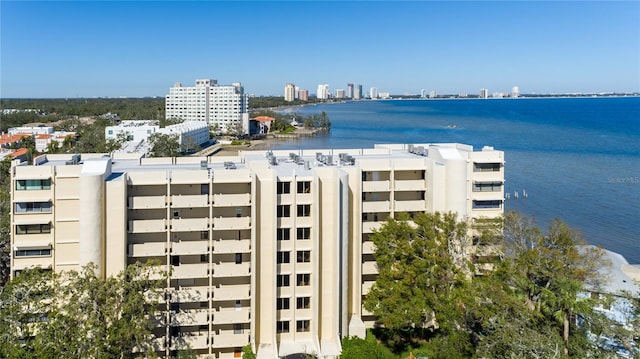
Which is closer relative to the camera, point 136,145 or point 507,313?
point 507,313

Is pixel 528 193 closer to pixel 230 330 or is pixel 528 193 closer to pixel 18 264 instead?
pixel 230 330

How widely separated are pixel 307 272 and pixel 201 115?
93.8 metres

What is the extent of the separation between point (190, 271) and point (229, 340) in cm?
239

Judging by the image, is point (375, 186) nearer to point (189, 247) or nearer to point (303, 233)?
point (303, 233)

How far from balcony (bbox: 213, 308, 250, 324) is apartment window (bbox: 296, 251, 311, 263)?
215 centimetres

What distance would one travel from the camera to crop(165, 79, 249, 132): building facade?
4111 inches

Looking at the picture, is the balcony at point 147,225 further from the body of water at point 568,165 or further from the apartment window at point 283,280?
the body of water at point 568,165

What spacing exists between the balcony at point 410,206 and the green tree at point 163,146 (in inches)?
1441

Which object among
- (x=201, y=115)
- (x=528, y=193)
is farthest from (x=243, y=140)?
(x=528, y=193)

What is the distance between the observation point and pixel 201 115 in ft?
350

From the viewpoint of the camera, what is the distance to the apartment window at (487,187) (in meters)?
19.0

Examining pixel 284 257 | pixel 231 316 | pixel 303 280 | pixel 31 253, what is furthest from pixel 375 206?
pixel 31 253

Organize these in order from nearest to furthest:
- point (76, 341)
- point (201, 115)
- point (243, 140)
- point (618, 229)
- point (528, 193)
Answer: point (76, 341)
point (618, 229)
point (528, 193)
point (243, 140)
point (201, 115)

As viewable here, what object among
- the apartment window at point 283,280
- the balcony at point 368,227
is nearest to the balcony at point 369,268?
the balcony at point 368,227
